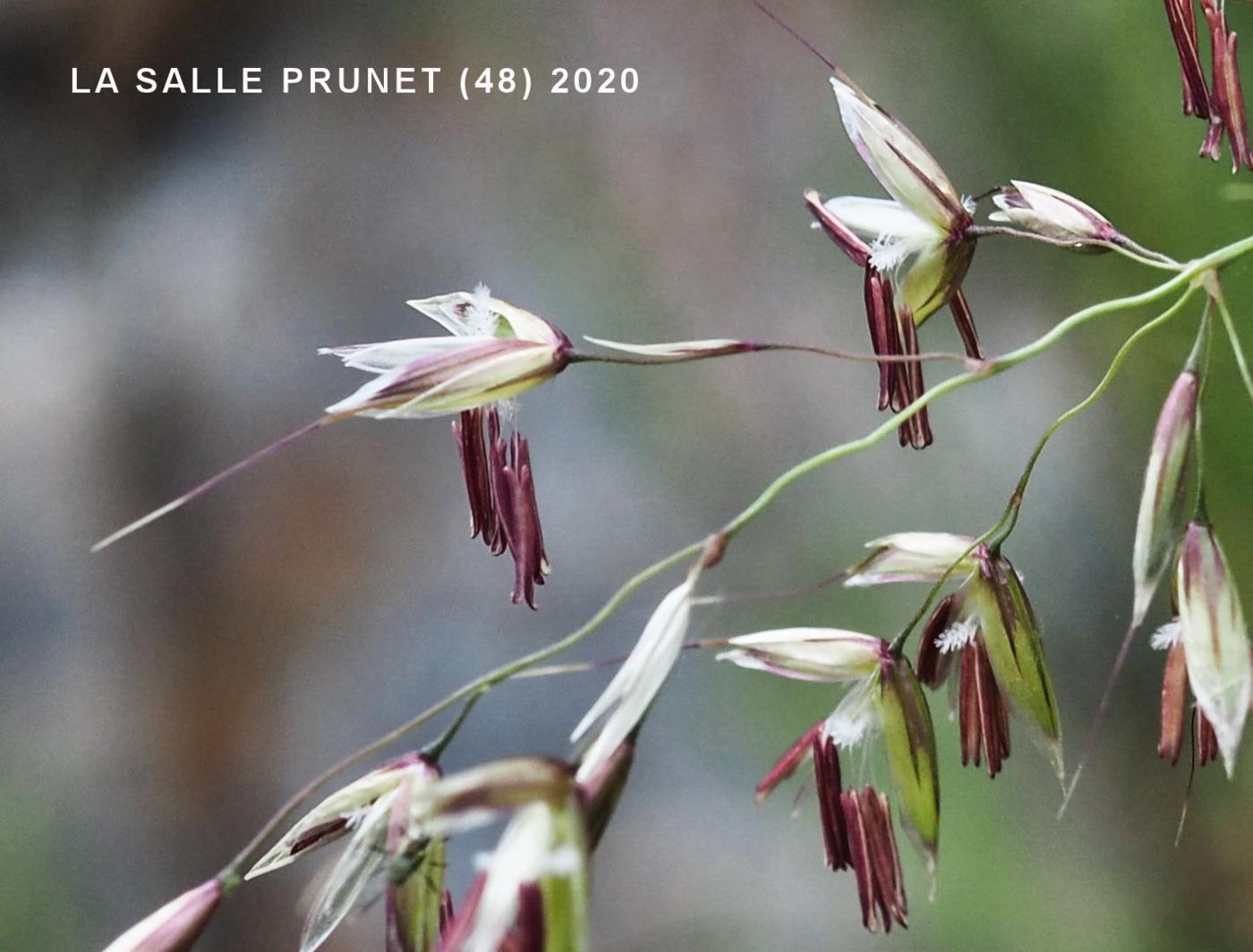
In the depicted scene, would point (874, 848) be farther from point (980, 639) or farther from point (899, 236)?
point (899, 236)

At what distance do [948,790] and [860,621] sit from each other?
10 centimetres

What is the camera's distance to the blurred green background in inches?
23.6

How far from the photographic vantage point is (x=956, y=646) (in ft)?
1.15

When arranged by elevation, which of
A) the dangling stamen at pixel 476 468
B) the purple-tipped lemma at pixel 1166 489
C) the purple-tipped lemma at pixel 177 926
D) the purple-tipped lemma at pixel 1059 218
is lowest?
the purple-tipped lemma at pixel 177 926

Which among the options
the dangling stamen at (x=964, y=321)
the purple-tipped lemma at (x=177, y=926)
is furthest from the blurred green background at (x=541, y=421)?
the purple-tipped lemma at (x=177, y=926)

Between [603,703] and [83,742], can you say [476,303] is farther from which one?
[83,742]

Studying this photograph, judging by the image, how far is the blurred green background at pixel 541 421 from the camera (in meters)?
0.60

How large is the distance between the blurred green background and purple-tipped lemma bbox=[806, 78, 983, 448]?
26 cm

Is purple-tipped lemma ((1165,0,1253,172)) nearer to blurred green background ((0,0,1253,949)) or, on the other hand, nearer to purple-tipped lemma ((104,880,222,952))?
blurred green background ((0,0,1253,949))

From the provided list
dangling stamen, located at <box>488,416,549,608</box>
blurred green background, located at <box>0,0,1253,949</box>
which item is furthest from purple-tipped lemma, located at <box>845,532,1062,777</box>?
blurred green background, located at <box>0,0,1253,949</box>

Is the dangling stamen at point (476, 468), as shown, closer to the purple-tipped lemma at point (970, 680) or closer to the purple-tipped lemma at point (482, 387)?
the purple-tipped lemma at point (482, 387)

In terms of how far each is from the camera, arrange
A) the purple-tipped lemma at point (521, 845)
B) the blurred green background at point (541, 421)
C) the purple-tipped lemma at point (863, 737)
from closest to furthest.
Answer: the purple-tipped lemma at point (521, 845), the purple-tipped lemma at point (863, 737), the blurred green background at point (541, 421)

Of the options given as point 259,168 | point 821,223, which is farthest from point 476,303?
point 259,168

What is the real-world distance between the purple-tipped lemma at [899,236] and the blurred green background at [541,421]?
0.26 meters
